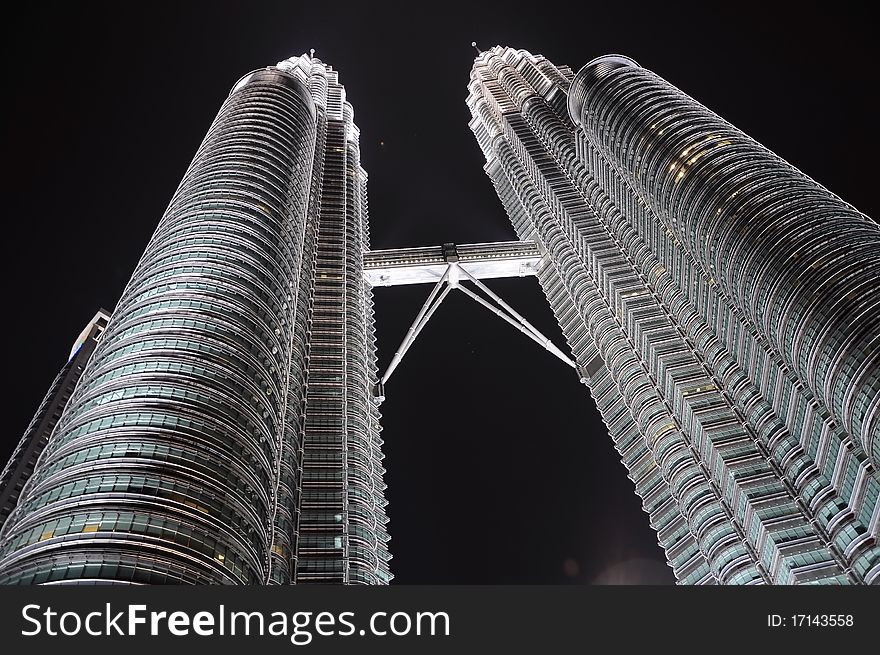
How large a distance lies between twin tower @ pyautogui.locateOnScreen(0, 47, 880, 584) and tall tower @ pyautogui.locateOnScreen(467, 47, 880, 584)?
0.30 metres

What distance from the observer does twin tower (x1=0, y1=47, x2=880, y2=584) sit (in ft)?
214

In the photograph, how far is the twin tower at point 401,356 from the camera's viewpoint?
65.2 meters

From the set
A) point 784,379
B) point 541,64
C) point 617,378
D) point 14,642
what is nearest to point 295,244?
point 617,378

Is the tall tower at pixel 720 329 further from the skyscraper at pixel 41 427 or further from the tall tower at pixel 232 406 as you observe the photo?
the skyscraper at pixel 41 427

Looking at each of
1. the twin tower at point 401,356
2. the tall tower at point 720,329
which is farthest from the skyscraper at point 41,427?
the tall tower at point 720,329

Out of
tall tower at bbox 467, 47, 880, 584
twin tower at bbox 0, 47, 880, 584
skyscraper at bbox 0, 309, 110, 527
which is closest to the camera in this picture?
twin tower at bbox 0, 47, 880, 584

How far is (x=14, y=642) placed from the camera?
36.2 m

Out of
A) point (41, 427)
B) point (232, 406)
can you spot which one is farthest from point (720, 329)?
point (41, 427)

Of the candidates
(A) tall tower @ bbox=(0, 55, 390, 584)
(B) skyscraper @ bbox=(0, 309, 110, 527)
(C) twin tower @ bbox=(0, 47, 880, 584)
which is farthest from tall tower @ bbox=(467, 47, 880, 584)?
(B) skyscraper @ bbox=(0, 309, 110, 527)

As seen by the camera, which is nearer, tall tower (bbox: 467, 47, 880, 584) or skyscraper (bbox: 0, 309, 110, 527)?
tall tower (bbox: 467, 47, 880, 584)

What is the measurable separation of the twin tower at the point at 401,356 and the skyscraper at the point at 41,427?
0.72 metres

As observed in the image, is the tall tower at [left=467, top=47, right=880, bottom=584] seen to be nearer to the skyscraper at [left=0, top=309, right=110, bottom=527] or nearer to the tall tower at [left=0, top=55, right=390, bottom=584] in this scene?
the tall tower at [left=0, top=55, right=390, bottom=584]

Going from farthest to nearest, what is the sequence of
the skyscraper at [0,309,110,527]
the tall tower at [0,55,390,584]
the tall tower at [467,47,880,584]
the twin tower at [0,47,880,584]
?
1. the skyscraper at [0,309,110,527]
2. the tall tower at [467,47,880,584]
3. the twin tower at [0,47,880,584]
4. the tall tower at [0,55,390,584]

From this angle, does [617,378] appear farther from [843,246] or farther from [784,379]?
[843,246]
